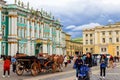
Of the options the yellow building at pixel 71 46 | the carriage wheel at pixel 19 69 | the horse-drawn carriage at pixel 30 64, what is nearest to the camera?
the horse-drawn carriage at pixel 30 64

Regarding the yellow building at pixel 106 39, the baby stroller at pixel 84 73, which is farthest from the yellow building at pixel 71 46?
the baby stroller at pixel 84 73

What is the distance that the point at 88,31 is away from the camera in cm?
12444

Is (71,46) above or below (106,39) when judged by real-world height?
below

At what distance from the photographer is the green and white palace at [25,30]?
67.3 meters

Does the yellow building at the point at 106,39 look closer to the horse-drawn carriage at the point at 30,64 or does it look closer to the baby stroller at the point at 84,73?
the horse-drawn carriage at the point at 30,64

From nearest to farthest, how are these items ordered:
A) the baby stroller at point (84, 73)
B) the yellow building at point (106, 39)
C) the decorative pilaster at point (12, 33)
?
the baby stroller at point (84, 73), the decorative pilaster at point (12, 33), the yellow building at point (106, 39)

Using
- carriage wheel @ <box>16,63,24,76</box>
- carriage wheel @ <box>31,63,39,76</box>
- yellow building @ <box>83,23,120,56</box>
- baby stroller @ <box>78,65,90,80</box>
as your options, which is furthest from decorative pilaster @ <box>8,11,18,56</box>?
yellow building @ <box>83,23,120,56</box>

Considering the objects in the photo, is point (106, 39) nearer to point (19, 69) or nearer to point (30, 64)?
point (19, 69)

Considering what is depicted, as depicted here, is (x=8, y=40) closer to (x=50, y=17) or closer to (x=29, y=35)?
(x=29, y=35)

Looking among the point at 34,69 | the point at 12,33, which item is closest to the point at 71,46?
the point at 12,33

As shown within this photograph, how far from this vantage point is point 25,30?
241 feet

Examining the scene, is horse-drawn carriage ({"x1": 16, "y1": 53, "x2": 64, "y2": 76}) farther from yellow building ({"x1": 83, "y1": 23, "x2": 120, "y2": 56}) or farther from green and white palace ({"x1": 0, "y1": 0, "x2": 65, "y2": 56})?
yellow building ({"x1": 83, "y1": 23, "x2": 120, "y2": 56})

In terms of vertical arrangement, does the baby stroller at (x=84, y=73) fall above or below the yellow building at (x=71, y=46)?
below

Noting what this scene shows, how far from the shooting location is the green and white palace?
2650 inches
